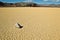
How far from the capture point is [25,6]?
12.2ft

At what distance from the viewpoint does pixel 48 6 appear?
383 centimetres

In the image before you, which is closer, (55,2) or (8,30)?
(8,30)

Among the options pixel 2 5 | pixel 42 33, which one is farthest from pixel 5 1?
pixel 42 33

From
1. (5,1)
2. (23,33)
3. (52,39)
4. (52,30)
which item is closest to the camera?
(52,39)

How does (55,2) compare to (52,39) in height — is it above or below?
below

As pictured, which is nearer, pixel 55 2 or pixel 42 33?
pixel 42 33

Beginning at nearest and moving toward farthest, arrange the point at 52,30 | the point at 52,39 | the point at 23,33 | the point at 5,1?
the point at 52,39 → the point at 23,33 → the point at 52,30 → the point at 5,1

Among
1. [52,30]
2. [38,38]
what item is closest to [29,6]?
[52,30]

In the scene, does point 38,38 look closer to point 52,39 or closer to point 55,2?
point 52,39

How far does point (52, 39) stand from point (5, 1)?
2.30 m

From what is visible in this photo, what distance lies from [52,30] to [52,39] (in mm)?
353

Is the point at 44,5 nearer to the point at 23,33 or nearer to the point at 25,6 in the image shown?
the point at 25,6

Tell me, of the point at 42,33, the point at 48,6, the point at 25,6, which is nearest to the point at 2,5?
the point at 25,6

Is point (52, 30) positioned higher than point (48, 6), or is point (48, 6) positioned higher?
point (52, 30)
